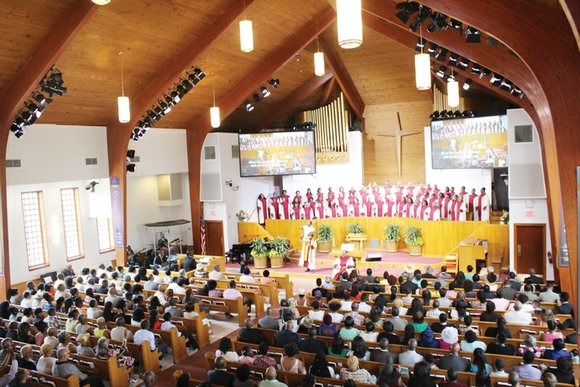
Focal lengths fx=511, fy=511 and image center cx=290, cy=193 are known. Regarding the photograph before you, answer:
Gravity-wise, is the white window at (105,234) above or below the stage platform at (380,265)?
above

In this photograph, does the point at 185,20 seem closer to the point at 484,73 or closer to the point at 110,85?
the point at 110,85

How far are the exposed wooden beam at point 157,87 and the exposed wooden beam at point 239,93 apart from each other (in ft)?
10.3

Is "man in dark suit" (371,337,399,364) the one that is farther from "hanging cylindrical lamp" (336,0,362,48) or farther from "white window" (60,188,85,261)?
"white window" (60,188,85,261)

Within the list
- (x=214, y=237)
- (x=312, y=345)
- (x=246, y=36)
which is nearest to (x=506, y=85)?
(x=246, y=36)

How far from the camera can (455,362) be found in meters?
5.87

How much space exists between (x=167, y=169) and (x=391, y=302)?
32.9ft

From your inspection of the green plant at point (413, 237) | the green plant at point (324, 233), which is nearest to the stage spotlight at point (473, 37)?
the green plant at point (413, 237)

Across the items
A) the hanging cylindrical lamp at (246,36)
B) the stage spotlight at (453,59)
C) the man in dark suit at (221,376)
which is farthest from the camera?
the stage spotlight at (453,59)

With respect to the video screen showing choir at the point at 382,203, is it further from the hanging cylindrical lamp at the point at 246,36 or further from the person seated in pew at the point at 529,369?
the person seated in pew at the point at 529,369

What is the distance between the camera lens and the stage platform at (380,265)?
1465cm

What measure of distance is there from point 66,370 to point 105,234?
1068 centimetres

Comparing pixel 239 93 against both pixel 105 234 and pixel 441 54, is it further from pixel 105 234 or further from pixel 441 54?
pixel 441 54

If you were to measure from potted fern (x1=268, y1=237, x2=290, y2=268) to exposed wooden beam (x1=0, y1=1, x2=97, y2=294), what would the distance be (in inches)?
292

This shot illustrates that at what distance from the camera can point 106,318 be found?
334 inches
